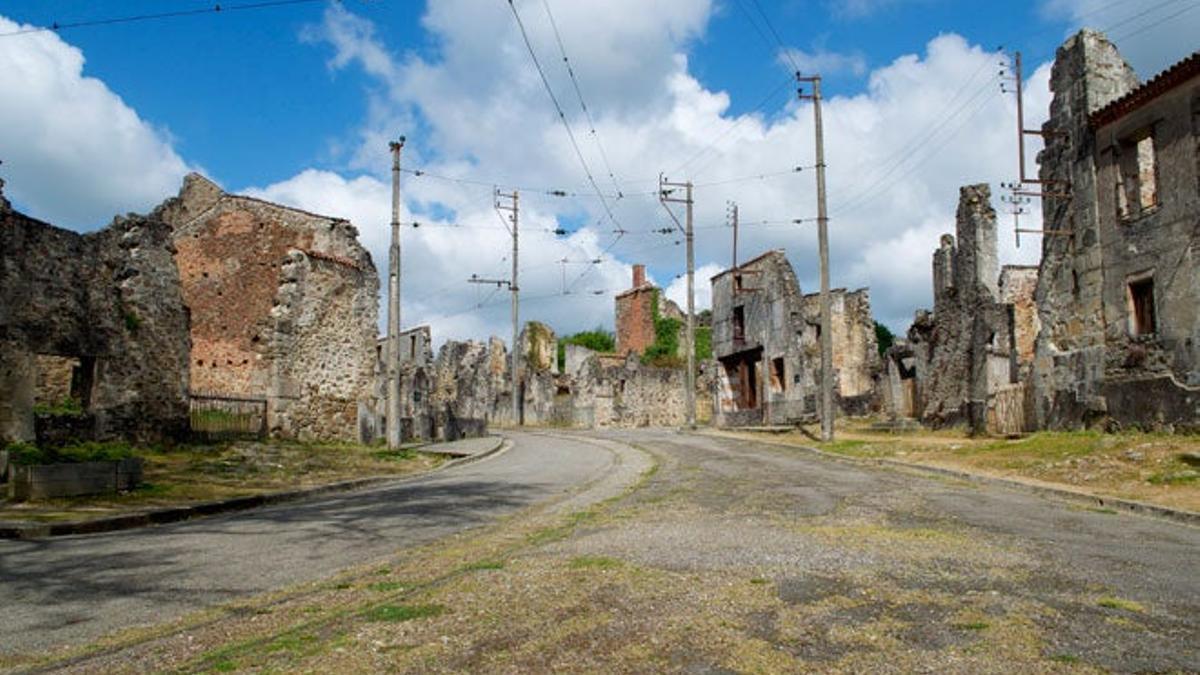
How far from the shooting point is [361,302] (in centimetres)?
2881

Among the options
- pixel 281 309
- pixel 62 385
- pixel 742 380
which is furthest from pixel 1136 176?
pixel 62 385

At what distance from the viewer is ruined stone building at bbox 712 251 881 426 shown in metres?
36.8

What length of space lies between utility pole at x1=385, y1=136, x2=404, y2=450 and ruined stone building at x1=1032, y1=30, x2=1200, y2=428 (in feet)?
56.6

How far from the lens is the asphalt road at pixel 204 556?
19.5ft

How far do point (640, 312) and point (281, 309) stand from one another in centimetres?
4087

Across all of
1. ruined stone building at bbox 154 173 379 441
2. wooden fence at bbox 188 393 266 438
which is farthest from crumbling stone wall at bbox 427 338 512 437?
wooden fence at bbox 188 393 266 438

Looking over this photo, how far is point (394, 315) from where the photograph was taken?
2623cm

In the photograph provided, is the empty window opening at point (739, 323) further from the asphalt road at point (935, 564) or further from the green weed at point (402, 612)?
the green weed at point (402, 612)

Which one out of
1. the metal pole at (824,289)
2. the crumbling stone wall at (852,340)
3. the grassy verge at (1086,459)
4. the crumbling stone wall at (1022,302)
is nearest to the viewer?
the grassy verge at (1086,459)

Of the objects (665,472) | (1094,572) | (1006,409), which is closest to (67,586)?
(1094,572)

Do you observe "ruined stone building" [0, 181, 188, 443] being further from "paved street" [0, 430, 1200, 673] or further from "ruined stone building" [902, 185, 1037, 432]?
"ruined stone building" [902, 185, 1037, 432]

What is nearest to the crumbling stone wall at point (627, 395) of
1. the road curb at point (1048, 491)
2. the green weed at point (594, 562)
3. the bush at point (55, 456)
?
the road curb at point (1048, 491)

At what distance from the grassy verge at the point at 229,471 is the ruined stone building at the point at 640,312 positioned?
4032 cm

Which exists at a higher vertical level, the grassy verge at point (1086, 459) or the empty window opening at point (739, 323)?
the empty window opening at point (739, 323)
